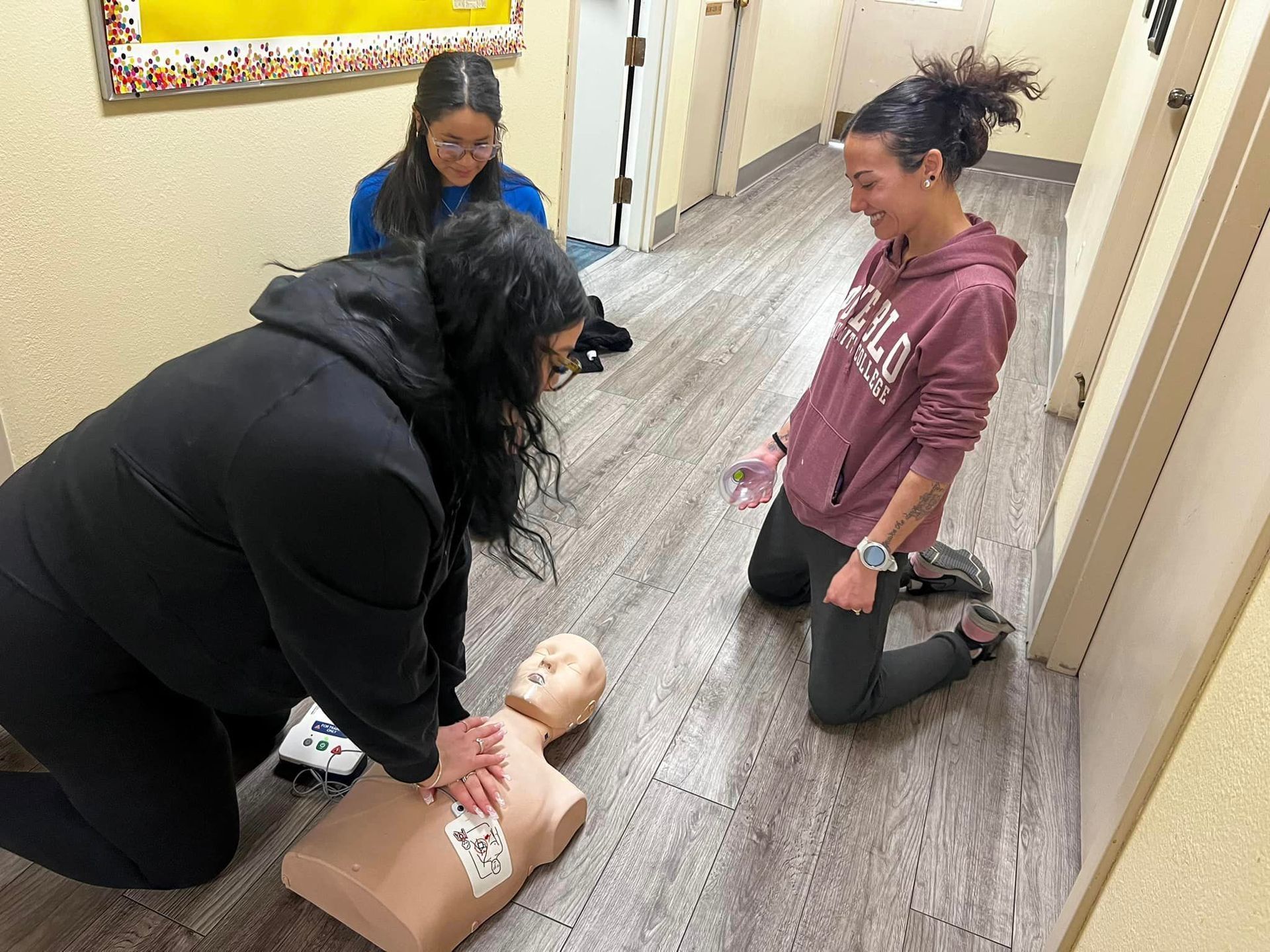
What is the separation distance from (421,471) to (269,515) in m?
0.16

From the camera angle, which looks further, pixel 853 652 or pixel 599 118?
pixel 599 118

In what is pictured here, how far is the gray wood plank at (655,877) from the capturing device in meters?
1.37

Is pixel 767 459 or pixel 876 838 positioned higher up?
pixel 767 459

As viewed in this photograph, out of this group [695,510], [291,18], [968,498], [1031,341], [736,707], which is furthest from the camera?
[1031,341]

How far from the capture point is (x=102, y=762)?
1.19 m

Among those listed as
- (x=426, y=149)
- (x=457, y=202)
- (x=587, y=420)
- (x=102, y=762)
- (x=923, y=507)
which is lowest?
(x=587, y=420)

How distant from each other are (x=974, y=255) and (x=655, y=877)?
1090 mm

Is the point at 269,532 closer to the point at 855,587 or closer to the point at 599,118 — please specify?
the point at 855,587

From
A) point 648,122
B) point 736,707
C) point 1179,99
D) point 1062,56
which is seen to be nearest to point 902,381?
point 736,707

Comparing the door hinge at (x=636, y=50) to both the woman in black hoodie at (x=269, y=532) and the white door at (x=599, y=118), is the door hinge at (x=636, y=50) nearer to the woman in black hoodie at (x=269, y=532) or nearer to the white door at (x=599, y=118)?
the white door at (x=599, y=118)

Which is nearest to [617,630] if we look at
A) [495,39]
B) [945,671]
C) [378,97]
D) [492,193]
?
[945,671]

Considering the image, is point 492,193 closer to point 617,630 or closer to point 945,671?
point 617,630

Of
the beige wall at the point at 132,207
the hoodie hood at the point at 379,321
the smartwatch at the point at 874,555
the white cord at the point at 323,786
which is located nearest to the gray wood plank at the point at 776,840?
the smartwatch at the point at 874,555

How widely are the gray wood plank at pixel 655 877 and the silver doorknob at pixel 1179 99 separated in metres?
2.38
